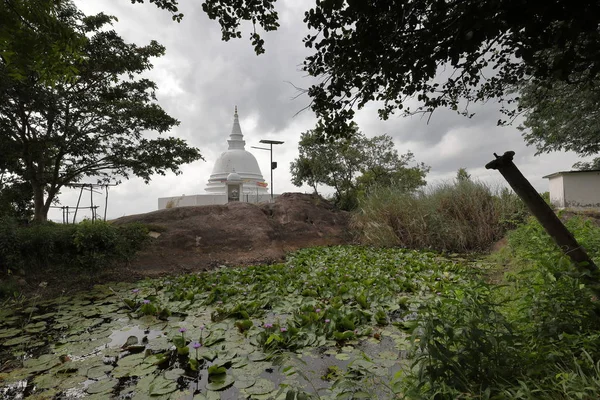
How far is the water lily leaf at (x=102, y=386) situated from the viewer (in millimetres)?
2127

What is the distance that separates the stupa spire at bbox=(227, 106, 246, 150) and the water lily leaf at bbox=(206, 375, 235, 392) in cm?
2877

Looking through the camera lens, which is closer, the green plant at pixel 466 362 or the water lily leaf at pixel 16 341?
the green plant at pixel 466 362

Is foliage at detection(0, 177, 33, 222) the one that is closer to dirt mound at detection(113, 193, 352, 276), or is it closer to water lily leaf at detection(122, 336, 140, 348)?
dirt mound at detection(113, 193, 352, 276)

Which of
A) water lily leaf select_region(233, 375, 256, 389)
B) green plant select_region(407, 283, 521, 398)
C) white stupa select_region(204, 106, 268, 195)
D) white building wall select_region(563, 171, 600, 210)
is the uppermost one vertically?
white stupa select_region(204, 106, 268, 195)

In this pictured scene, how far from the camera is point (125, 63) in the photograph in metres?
9.66

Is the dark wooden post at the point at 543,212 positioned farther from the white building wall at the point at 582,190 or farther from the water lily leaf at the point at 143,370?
the white building wall at the point at 582,190

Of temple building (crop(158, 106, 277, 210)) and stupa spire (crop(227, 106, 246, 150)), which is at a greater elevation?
stupa spire (crop(227, 106, 246, 150))

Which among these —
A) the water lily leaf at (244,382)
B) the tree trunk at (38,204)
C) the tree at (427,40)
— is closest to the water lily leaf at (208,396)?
the water lily leaf at (244,382)

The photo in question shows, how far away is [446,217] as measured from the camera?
8.44 metres

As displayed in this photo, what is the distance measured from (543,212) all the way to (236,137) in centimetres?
2967

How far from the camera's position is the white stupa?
84.3ft

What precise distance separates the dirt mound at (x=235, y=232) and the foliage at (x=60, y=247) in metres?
0.84

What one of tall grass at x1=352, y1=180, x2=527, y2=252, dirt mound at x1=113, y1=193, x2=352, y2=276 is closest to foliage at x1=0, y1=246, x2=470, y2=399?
dirt mound at x1=113, y1=193, x2=352, y2=276

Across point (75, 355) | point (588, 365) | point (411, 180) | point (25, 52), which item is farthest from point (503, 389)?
point (411, 180)
